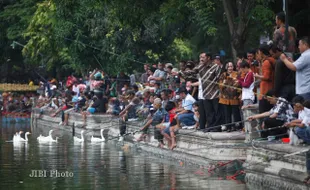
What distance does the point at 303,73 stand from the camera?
17.5m

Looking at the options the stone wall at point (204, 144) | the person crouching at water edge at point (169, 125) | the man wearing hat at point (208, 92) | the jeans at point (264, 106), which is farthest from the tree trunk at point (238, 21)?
the jeans at point (264, 106)

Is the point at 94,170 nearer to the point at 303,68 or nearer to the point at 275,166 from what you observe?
Answer: the point at 275,166

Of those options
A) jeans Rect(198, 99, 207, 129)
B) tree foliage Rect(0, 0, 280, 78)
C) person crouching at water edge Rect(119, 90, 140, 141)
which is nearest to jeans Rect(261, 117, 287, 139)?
jeans Rect(198, 99, 207, 129)

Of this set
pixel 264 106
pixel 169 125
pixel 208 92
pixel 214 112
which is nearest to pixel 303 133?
pixel 264 106

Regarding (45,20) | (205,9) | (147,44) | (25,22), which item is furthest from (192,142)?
(25,22)

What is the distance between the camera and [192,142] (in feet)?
78.8

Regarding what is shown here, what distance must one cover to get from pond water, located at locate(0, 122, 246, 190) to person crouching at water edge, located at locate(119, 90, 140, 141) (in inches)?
77.9

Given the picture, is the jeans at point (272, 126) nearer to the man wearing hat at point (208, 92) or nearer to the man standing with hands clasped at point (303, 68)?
the man standing with hands clasped at point (303, 68)

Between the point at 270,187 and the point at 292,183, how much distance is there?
1.09m

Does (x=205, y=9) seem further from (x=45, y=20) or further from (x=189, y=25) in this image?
(x=45, y=20)

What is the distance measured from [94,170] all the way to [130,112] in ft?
35.6

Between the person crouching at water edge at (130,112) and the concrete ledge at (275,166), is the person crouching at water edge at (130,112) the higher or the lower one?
the higher one

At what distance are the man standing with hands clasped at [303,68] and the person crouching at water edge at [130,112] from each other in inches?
598

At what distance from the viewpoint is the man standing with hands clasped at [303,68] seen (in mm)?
17312
